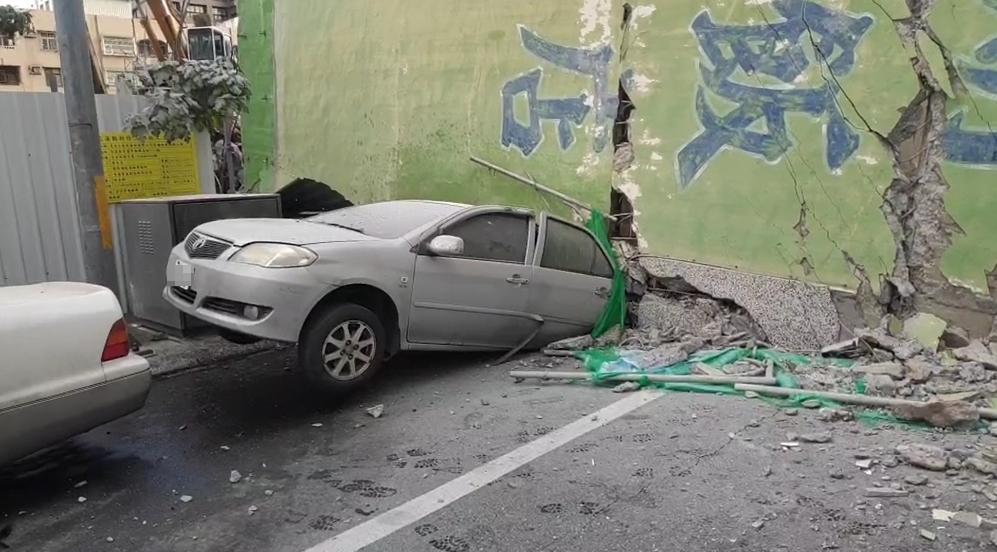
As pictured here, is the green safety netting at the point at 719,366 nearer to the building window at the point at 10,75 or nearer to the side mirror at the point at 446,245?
the side mirror at the point at 446,245

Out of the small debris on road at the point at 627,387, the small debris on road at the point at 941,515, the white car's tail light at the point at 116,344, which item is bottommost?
the small debris on road at the point at 627,387

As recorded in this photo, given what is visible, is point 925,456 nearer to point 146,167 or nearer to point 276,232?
point 276,232

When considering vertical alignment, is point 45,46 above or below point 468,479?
above

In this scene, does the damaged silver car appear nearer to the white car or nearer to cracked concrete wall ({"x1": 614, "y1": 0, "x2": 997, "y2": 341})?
the white car

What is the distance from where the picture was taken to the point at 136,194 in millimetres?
7512

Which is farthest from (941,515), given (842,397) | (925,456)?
(842,397)

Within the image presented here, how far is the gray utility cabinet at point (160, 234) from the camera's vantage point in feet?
21.5

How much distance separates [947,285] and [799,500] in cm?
324

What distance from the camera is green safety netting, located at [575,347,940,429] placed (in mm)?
5301

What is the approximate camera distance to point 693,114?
724 cm

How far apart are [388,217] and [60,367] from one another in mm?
2981

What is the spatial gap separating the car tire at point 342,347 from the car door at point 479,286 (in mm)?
363

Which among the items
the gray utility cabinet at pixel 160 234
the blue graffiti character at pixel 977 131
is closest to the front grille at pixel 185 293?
the gray utility cabinet at pixel 160 234

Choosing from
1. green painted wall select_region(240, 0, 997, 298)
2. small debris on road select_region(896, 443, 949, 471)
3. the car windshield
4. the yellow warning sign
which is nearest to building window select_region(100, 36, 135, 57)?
green painted wall select_region(240, 0, 997, 298)
